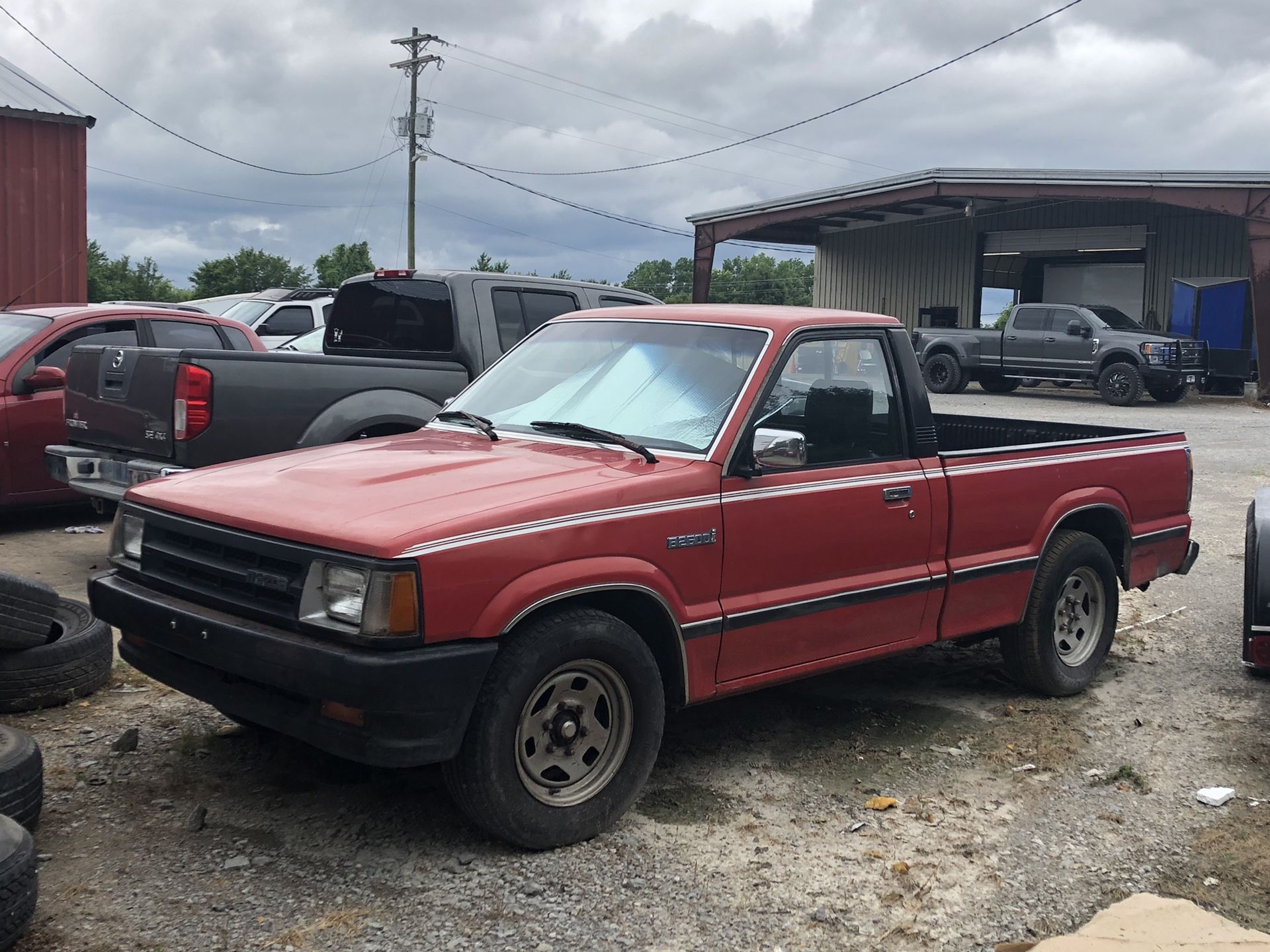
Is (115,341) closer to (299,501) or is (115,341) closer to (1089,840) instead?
(299,501)

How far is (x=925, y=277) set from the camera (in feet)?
117

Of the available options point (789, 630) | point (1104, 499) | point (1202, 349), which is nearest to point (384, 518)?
point (789, 630)

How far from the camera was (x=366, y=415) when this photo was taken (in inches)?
276

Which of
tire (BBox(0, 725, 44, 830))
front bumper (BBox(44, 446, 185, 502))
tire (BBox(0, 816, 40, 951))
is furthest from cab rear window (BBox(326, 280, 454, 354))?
tire (BBox(0, 816, 40, 951))

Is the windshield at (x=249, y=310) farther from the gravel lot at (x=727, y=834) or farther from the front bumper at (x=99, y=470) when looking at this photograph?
the gravel lot at (x=727, y=834)

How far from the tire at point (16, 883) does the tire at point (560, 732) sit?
1130 mm

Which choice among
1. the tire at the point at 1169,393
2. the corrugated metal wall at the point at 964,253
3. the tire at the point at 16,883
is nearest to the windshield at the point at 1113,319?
the tire at the point at 1169,393

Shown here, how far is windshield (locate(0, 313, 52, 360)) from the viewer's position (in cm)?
866

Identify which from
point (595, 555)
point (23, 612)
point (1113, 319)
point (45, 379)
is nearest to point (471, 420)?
point (595, 555)

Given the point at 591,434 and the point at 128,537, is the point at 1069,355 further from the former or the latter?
the point at 128,537

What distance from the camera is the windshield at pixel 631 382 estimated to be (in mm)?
4516

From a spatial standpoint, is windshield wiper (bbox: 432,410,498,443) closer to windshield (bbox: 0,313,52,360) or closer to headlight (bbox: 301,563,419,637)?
headlight (bbox: 301,563,419,637)

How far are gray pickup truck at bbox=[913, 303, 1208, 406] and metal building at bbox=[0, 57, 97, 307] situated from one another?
51.9 ft

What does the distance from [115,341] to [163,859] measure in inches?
248
